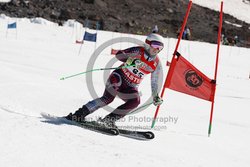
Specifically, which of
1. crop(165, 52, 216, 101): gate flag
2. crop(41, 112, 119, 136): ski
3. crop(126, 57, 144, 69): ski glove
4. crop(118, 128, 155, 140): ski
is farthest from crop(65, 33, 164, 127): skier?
crop(165, 52, 216, 101): gate flag

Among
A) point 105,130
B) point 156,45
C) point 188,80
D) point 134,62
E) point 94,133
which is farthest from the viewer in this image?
point 188,80

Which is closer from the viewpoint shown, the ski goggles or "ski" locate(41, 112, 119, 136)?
"ski" locate(41, 112, 119, 136)

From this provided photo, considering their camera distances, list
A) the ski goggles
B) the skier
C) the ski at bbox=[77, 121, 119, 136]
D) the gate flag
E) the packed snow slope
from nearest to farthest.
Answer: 1. the packed snow slope
2. the ski at bbox=[77, 121, 119, 136]
3. the ski goggles
4. the skier
5. the gate flag

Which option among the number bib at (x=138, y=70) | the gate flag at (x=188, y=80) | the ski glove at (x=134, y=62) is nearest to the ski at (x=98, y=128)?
the number bib at (x=138, y=70)

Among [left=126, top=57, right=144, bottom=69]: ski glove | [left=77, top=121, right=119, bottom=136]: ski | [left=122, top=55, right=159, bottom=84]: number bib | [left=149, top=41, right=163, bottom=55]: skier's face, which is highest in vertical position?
[left=149, top=41, right=163, bottom=55]: skier's face

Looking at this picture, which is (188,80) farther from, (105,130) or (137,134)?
(105,130)

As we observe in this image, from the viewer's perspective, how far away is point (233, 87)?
15273 mm

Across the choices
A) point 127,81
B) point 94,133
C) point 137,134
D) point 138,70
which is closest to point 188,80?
point 138,70

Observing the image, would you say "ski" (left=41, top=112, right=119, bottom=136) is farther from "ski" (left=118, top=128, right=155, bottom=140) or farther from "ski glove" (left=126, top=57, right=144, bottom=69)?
"ski glove" (left=126, top=57, right=144, bottom=69)

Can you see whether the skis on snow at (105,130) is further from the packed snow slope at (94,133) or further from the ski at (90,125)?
the packed snow slope at (94,133)

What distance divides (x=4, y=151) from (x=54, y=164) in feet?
1.86

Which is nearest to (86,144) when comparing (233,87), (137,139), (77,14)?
(137,139)

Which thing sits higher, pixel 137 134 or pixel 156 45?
pixel 156 45

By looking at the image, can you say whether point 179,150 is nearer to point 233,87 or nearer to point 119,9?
point 233,87
